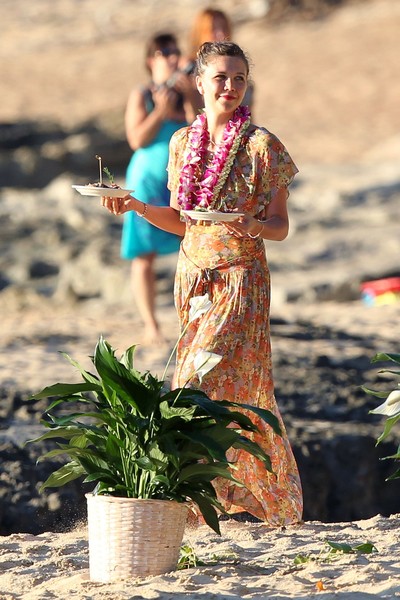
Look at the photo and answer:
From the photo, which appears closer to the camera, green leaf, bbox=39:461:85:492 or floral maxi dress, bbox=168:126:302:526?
green leaf, bbox=39:461:85:492

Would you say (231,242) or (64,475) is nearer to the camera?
(64,475)

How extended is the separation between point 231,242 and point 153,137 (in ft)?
10.5

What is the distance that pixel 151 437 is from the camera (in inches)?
165

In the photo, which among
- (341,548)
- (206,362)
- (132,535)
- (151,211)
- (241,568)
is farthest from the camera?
(151,211)

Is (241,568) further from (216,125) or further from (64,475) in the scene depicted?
(216,125)

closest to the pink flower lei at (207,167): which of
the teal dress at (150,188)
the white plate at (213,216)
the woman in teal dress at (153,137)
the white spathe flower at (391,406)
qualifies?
the white plate at (213,216)

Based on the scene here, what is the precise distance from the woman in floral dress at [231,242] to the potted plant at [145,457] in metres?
0.67

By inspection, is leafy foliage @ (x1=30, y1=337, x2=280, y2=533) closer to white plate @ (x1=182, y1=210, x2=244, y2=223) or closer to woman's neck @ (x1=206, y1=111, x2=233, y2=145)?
white plate @ (x1=182, y1=210, x2=244, y2=223)

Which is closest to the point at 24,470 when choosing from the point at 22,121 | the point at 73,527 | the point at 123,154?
the point at 73,527

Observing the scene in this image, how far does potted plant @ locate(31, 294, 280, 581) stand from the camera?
414 cm

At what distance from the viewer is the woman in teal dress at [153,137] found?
796 centimetres

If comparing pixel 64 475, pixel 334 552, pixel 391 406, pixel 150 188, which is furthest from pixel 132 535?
pixel 150 188

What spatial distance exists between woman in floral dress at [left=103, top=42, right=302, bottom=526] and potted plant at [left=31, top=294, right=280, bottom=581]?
67 cm

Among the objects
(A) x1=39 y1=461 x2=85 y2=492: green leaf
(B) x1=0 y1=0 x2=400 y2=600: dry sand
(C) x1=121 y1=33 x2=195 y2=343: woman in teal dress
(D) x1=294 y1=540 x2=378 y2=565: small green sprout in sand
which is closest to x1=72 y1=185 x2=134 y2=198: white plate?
(A) x1=39 y1=461 x2=85 y2=492: green leaf
